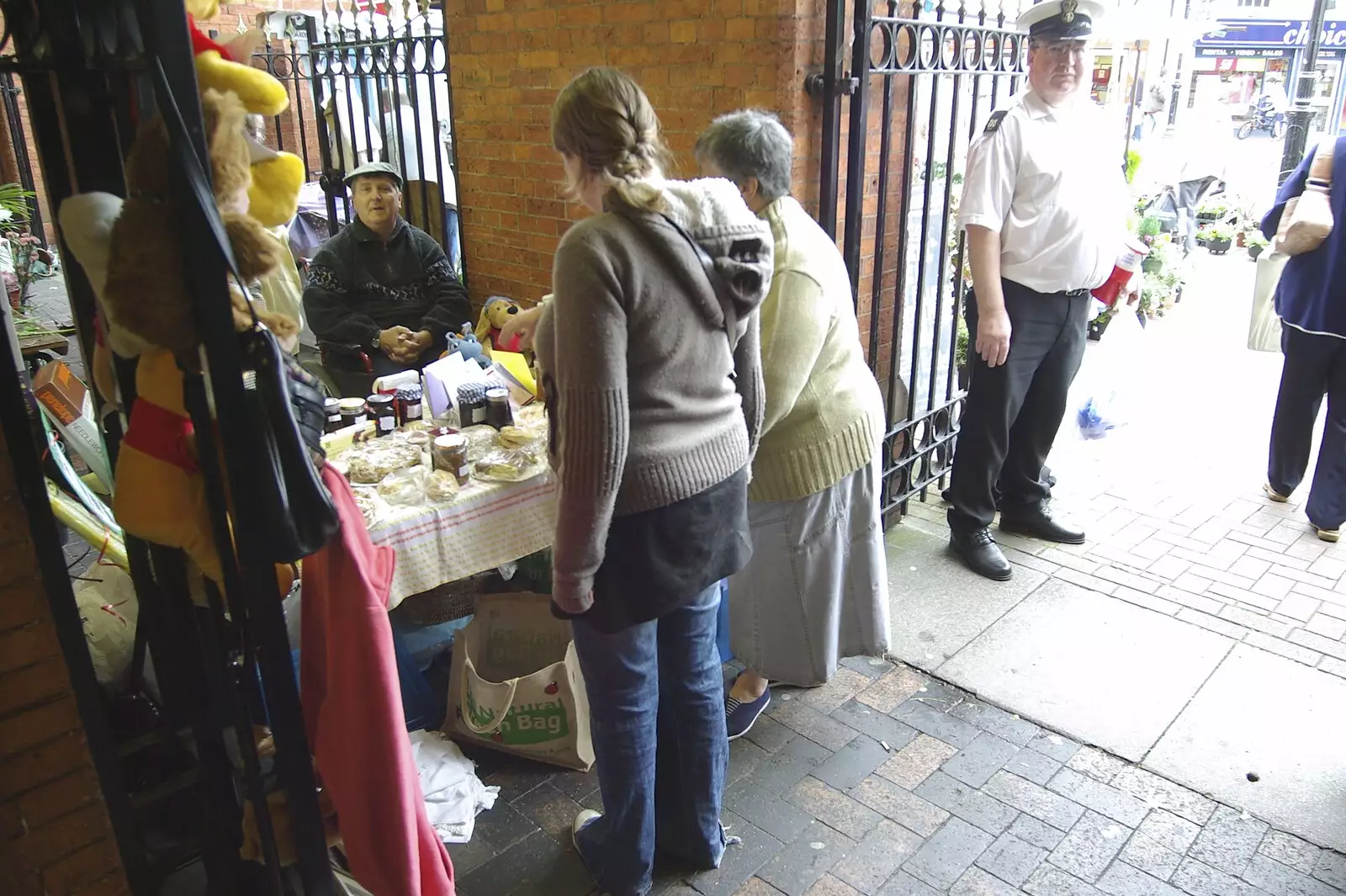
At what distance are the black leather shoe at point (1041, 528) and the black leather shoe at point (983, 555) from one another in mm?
298

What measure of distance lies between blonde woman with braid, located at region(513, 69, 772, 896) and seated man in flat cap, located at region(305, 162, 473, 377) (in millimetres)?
2500

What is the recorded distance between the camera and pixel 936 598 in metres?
3.77

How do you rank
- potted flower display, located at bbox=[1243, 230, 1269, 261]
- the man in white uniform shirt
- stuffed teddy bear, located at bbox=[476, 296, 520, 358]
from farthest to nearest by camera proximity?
potted flower display, located at bbox=[1243, 230, 1269, 261] < stuffed teddy bear, located at bbox=[476, 296, 520, 358] < the man in white uniform shirt

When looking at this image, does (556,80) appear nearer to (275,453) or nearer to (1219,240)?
(275,453)

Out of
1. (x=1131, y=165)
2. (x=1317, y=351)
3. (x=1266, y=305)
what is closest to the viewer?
(x=1317, y=351)

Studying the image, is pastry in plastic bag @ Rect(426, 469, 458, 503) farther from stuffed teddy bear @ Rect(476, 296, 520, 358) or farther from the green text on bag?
stuffed teddy bear @ Rect(476, 296, 520, 358)

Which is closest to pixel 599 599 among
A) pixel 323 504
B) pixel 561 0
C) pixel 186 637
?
pixel 323 504

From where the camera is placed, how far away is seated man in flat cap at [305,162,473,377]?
167 inches

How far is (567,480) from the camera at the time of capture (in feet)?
5.94

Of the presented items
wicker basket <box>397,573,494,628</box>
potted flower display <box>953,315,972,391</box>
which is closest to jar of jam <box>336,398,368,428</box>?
wicker basket <box>397,573,494,628</box>

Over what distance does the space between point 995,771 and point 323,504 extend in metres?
2.20

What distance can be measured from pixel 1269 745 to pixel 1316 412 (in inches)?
80.5

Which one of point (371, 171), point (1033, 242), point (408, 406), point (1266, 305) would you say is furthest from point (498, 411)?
point (1266, 305)

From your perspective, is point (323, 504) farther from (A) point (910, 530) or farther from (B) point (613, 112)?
(A) point (910, 530)
